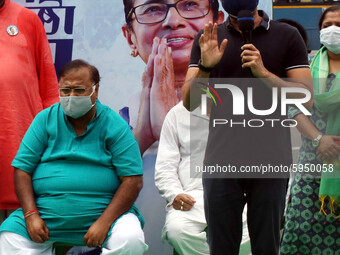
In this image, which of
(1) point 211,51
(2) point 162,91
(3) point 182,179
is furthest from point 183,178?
(1) point 211,51

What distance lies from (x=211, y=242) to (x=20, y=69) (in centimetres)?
189

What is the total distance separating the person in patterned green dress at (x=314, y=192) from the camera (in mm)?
3016

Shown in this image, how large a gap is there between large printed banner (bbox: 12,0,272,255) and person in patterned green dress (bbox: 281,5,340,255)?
99 cm

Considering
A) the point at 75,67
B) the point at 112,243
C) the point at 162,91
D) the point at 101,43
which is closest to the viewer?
the point at 112,243

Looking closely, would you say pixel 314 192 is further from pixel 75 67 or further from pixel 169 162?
pixel 75 67

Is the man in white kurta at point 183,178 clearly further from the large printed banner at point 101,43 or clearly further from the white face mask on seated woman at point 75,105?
the white face mask on seated woman at point 75,105

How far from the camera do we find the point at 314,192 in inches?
121

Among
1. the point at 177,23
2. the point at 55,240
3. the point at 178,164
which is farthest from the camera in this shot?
the point at 177,23

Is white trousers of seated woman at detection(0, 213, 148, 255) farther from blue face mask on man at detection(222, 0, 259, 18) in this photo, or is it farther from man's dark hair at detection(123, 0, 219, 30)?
man's dark hair at detection(123, 0, 219, 30)

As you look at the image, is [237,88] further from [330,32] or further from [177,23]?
[177,23]

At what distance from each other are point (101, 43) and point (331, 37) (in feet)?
5.85

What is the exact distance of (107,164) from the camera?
285cm

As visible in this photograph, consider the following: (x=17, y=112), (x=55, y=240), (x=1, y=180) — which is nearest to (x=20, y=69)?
(x=17, y=112)

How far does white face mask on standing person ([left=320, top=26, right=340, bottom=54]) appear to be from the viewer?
10.0ft
